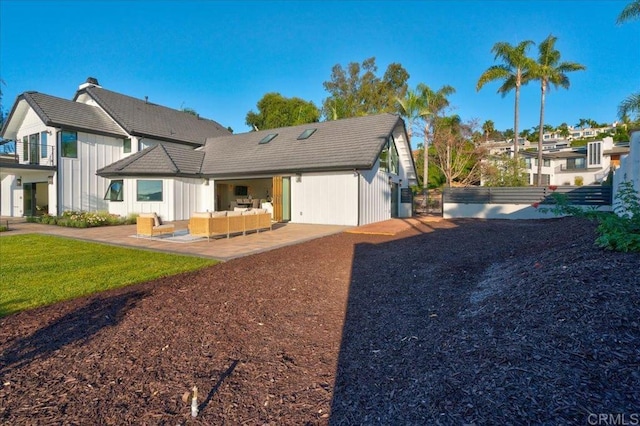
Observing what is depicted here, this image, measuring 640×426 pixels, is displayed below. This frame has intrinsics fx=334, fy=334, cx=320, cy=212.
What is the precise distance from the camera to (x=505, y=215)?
19703 mm

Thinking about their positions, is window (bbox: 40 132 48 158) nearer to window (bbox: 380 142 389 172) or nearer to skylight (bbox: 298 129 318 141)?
skylight (bbox: 298 129 318 141)

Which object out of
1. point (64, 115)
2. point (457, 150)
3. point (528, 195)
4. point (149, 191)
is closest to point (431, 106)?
point (457, 150)

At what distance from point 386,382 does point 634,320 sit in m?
2.02

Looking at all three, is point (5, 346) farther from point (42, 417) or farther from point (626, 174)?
point (626, 174)

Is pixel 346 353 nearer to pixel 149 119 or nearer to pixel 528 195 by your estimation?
pixel 528 195

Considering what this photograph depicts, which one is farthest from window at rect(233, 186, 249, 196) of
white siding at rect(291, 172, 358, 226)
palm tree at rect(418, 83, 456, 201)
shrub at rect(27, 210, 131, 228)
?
palm tree at rect(418, 83, 456, 201)

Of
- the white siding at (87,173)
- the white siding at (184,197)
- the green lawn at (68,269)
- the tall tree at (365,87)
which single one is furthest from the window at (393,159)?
the tall tree at (365,87)

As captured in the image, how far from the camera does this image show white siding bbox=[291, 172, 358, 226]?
50.5ft

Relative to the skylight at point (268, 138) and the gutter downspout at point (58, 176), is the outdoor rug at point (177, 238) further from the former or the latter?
the skylight at point (268, 138)

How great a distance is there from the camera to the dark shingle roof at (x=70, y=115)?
706 inches

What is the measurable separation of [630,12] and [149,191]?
2156cm

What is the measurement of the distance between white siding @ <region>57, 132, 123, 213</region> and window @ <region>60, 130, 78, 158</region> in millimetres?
190

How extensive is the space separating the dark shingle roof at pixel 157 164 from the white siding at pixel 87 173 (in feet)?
3.33

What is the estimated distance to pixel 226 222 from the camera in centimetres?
1118
